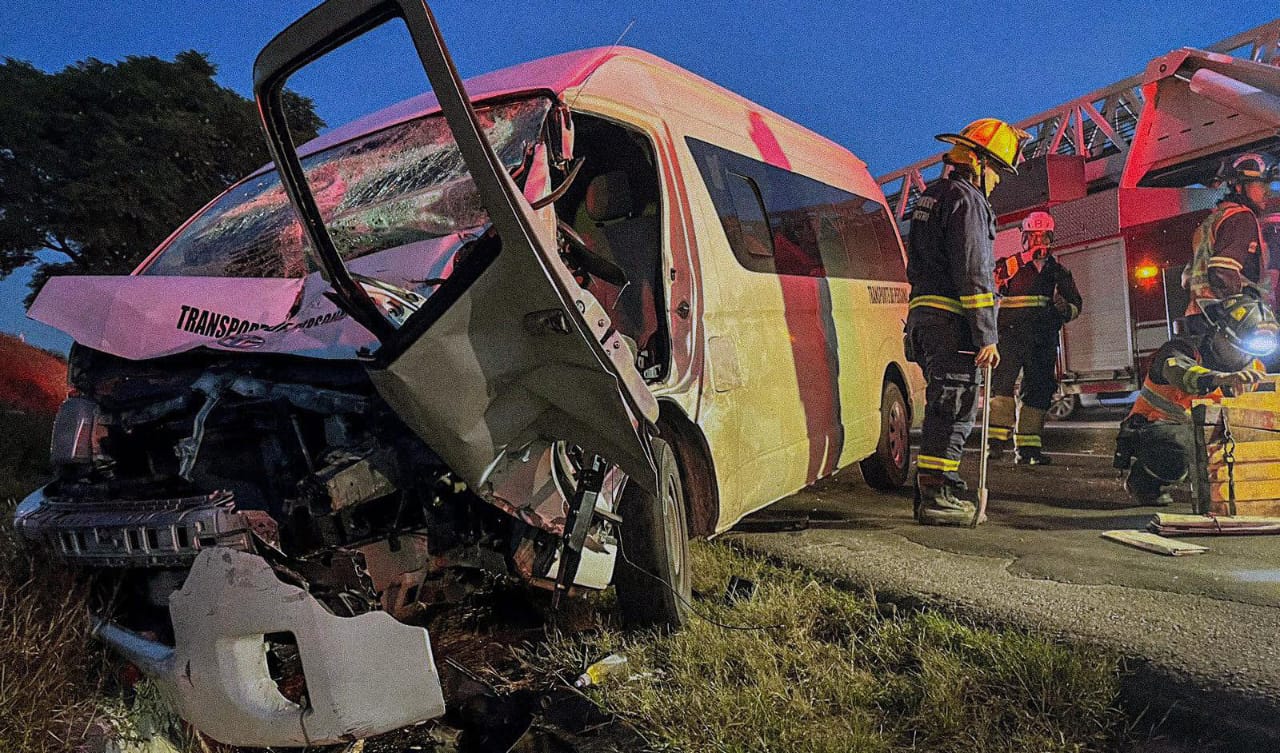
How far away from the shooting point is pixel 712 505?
329cm

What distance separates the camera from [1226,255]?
312 cm

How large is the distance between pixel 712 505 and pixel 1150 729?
1660 millimetres

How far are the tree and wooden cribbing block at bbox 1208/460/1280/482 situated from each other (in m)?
10.3

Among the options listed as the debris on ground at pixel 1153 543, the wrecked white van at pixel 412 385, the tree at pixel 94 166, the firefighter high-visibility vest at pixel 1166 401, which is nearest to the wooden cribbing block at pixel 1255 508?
the debris on ground at pixel 1153 543

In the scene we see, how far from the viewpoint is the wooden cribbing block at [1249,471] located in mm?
3180

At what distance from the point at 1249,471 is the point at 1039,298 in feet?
3.78

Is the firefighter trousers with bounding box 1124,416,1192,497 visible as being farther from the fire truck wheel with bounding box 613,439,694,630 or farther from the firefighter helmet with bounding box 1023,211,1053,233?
the fire truck wheel with bounding box 613,439,694,630

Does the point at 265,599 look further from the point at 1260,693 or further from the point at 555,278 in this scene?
the point at 1260,693

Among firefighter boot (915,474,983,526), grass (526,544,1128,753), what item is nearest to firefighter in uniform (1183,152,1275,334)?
firefighter boot (915,474,983,526)

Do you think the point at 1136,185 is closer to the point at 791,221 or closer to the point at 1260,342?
the point at 1260,342

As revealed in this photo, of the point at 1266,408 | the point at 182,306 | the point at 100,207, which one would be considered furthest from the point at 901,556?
the point at 100,207

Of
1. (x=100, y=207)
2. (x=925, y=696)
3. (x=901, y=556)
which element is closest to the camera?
(x=925, y=696)

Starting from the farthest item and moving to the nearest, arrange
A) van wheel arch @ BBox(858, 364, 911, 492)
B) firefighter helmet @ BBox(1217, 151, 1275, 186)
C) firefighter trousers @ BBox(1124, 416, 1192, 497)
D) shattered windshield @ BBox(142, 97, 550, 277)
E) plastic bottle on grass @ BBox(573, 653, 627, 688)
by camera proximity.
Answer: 1. van wheel arch @ BBox(858, 364, 911, 492)
2. firefighter trousers @ BBox(1124, 416, 1192, 497)
3. firefighter helmet @ BBox(1217, 151, 1275, 186)
4. shattered windshield @ BBox(142, 97, 550, 277)
5. plastic bottle on grass @ BBox(573, 653, 627, 688)

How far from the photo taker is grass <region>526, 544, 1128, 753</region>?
7.02 feet
